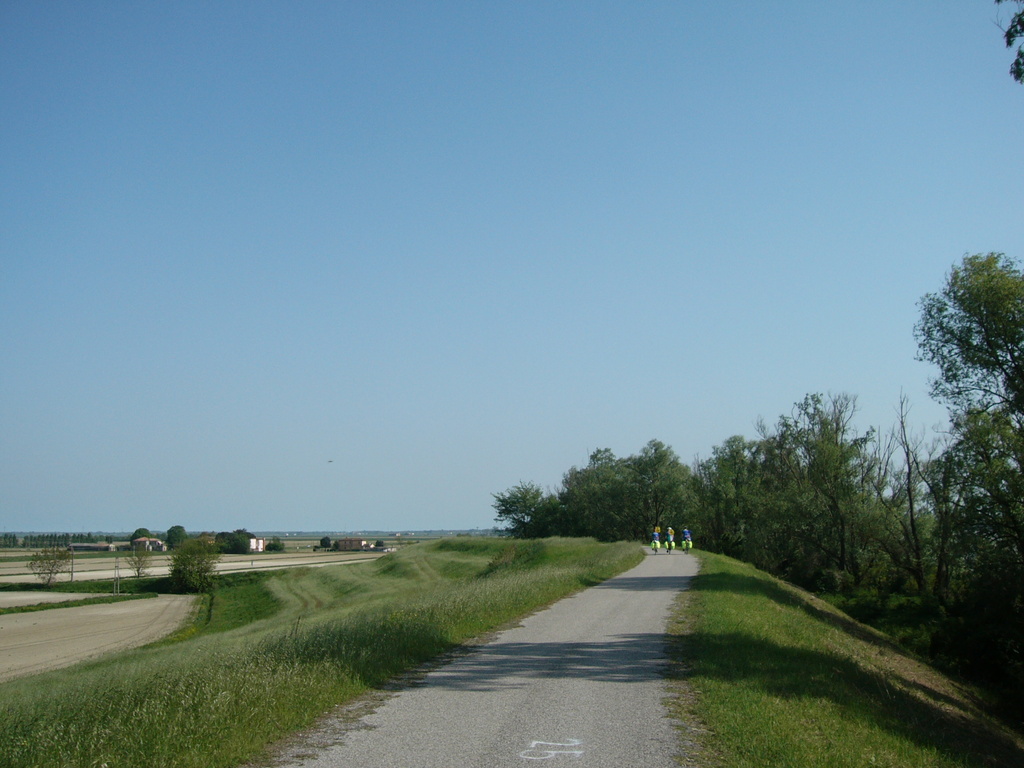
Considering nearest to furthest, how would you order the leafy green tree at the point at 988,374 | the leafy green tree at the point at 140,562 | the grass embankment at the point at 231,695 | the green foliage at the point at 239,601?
the grass embankment at the point at 231,695, the leafy green tree at the point at 988,374, the green foliage at the point at 239,601, the leafy green tree at the point at 140,562

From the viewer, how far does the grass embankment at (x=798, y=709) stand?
25.3 feet

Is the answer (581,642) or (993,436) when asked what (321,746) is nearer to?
(581,642)

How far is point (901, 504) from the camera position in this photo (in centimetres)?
5003

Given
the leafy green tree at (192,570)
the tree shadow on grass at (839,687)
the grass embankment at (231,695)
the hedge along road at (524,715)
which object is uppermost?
the grass embankment at (231,695)

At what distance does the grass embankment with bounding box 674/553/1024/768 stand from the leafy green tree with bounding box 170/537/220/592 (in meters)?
80.8

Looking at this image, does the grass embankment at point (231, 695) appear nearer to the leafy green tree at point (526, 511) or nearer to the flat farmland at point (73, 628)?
the flat farmland at point (73, 628)

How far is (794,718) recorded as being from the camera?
870cm

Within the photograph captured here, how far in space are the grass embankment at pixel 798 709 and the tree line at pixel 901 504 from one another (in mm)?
12337

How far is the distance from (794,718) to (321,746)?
527 centimetres

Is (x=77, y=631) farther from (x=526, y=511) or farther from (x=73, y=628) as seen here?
(x=526, y=511)

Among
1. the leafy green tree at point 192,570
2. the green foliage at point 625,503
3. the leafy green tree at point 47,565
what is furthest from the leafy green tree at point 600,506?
the leafy green tree at point 47,565

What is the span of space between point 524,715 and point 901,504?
4881 centimetres

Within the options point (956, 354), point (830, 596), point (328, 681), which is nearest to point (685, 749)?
point (328, 681)

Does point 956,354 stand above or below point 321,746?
above
